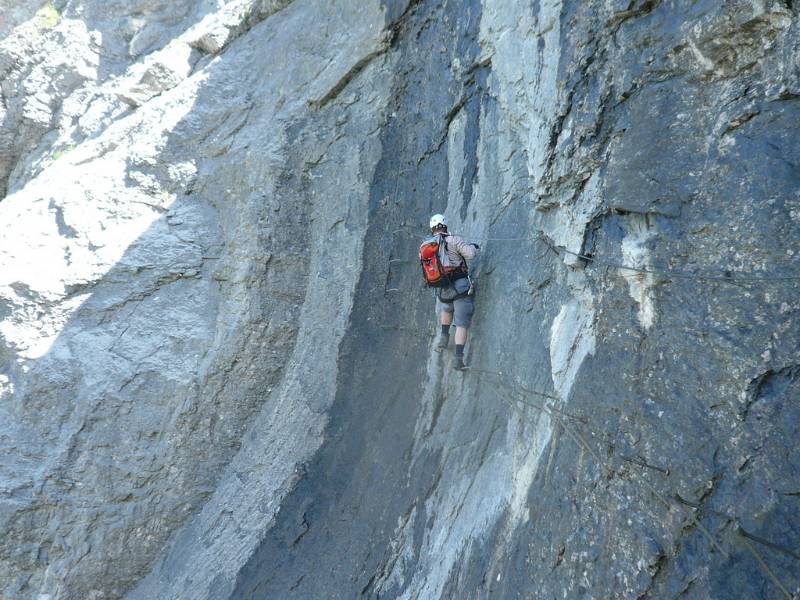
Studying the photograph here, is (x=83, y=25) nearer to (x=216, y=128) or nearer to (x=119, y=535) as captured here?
(x=216, y=128)

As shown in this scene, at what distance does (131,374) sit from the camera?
843cm

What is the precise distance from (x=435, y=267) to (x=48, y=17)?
11065 mm

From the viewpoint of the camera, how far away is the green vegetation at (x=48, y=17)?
13016 millimetres

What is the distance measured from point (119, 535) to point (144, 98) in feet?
23.9

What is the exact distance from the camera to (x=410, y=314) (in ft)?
28.6

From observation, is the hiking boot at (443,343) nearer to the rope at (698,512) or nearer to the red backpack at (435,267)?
the red backpack at (435,267)

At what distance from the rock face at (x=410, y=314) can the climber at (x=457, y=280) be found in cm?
22

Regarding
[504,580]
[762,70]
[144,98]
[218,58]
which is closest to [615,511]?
[504,580]

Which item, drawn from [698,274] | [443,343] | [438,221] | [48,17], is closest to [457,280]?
[438,221]

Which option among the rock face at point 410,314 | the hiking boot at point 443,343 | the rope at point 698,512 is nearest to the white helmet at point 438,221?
the rock face at point 410,314

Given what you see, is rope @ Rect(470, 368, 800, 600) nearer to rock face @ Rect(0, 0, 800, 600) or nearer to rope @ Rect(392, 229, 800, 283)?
rock face @ Rect(0, 0, 800, 600)

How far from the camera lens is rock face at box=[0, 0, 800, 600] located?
416 centimetres

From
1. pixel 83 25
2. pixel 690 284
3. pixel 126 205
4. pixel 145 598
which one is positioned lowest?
pixel 145 598

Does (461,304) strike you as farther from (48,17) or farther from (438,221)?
(48,17)
